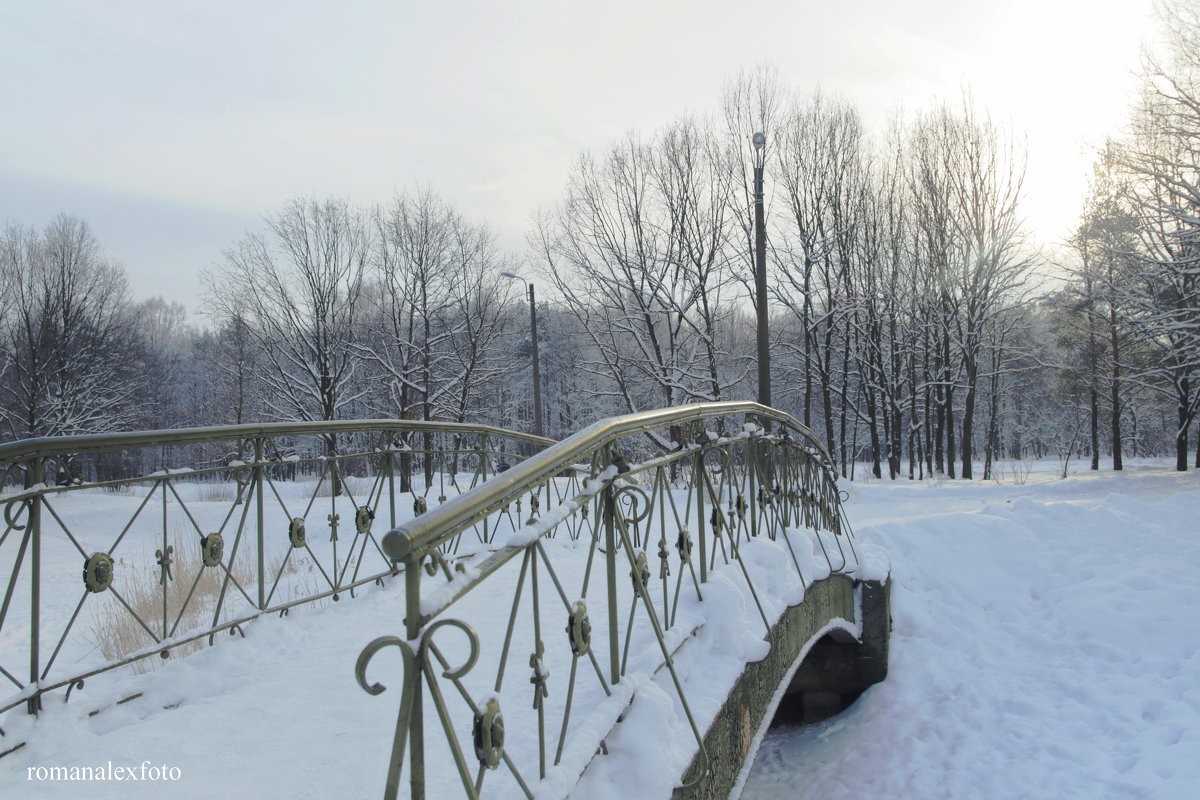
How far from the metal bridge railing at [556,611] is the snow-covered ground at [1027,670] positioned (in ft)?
8.66

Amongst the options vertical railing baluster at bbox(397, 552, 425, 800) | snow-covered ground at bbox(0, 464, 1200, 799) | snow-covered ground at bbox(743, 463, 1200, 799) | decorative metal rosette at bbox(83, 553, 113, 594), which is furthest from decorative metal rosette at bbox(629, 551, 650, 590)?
snow-covered ground at bbox(743, 463, 1200, 799)

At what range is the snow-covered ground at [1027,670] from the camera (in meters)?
5.75

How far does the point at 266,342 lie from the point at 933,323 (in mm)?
21325

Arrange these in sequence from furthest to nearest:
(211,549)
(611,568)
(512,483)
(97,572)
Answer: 1. (211,549)
2. (97,572)
3. (611,568)
4. (512,483)

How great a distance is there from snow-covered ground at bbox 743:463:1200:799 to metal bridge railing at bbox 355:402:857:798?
264cm

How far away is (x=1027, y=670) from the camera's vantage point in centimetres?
721

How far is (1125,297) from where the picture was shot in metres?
17.9

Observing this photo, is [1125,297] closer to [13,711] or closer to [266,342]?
[13,711]

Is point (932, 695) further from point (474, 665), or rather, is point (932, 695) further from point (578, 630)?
point (474, 665)

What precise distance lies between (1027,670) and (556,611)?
5.93m

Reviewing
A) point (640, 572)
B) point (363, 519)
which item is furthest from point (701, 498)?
point (363, 519)

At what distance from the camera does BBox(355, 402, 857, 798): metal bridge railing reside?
1.43 metres

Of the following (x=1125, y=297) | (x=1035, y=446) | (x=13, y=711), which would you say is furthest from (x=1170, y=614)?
(x=1035, y=446)

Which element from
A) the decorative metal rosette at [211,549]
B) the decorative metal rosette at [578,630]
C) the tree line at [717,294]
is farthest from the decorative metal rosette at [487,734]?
the tree line at [717,294]
